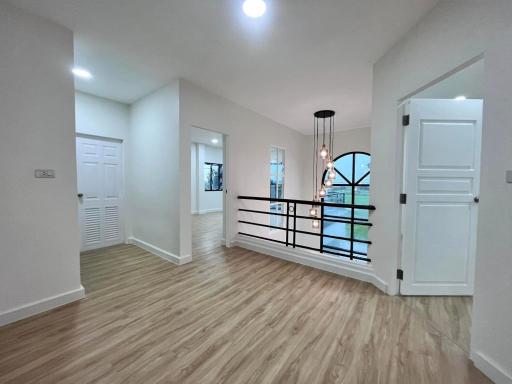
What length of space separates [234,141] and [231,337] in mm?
3108

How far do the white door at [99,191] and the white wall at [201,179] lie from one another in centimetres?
407

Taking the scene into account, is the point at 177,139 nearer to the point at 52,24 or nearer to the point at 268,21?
the point at 52,24

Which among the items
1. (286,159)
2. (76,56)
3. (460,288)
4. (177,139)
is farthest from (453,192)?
(76,56)

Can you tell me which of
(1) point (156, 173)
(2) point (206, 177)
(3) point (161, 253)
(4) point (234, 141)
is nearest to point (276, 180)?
(4) point (234, 141)

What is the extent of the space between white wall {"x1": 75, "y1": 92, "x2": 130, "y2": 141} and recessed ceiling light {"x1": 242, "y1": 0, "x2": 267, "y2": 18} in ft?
10.3

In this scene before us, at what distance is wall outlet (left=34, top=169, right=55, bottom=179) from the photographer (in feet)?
6.24

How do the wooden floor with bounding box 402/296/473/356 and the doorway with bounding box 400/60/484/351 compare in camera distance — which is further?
the doorway with bounding box 400/60/484/351

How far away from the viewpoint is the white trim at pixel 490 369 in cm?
122

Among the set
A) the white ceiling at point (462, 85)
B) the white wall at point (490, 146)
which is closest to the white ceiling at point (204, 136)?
the white ceiling at point (462, 85)

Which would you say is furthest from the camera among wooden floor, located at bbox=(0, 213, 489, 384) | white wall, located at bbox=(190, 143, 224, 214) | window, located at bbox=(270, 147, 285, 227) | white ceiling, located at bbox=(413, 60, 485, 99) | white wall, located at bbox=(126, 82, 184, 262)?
white wall, located at bbox=(190, 143, 224, 214)

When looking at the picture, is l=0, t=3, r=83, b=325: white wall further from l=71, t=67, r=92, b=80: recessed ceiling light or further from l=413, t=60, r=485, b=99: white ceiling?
l=413, t=60, r=485, b=99: white ceiling

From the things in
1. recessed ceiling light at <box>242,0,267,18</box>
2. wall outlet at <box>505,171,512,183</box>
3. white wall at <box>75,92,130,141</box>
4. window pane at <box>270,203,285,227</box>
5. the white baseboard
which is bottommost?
the white baseboard

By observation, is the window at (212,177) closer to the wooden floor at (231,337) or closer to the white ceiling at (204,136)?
the white ceiling at (204,136)

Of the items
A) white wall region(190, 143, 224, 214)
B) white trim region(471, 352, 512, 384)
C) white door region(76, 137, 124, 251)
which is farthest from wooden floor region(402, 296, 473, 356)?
white wall region(190, 143, 224, 214)
